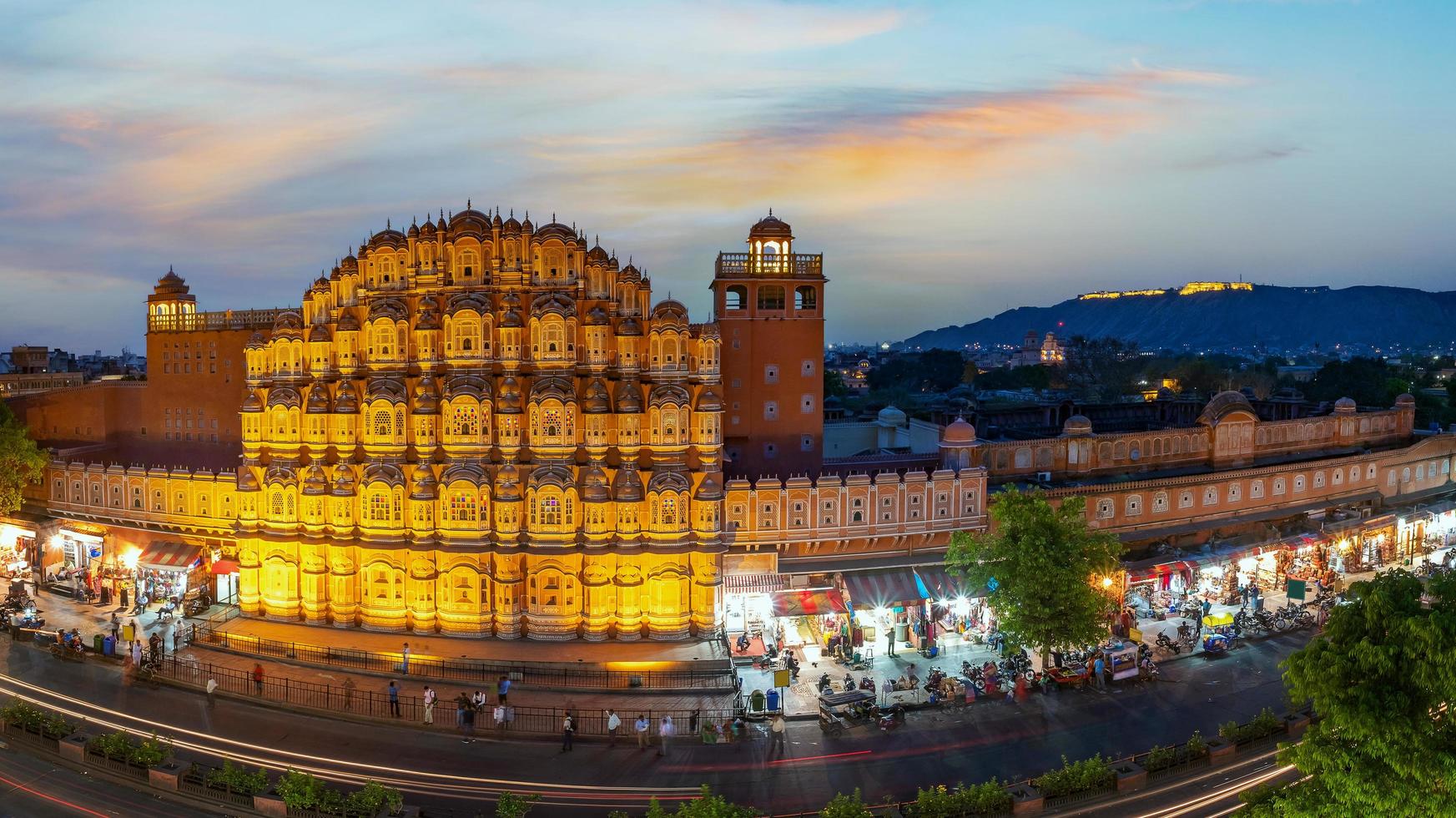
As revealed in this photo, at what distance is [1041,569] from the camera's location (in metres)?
31.7

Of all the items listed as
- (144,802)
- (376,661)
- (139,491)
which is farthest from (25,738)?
(139,491)

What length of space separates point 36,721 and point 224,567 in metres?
14.2

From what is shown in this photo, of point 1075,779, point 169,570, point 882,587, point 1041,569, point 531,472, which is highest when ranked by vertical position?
point 531,472

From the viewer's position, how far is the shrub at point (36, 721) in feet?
89.1

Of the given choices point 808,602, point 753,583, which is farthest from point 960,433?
point 753,583

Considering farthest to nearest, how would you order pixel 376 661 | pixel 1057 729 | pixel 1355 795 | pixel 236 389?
pixel 236 389 < pixel 376 661 < pixel 1057 729 < pixel 1355 795

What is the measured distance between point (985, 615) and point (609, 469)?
17164 millimetres

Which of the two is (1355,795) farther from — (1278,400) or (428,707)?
(1278,400)

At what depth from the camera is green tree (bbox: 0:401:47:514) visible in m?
44.6

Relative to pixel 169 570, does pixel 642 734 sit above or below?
below

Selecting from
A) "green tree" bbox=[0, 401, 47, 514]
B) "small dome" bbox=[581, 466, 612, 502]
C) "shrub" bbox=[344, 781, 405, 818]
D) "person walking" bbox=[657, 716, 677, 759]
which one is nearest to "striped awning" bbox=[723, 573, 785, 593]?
"small dome" bbox=[581, 466, 612, 502]

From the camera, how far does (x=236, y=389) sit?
164ft

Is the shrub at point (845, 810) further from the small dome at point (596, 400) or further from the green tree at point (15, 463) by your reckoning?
the green tree at point (15, 463)

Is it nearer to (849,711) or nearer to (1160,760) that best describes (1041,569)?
(1160,760)
